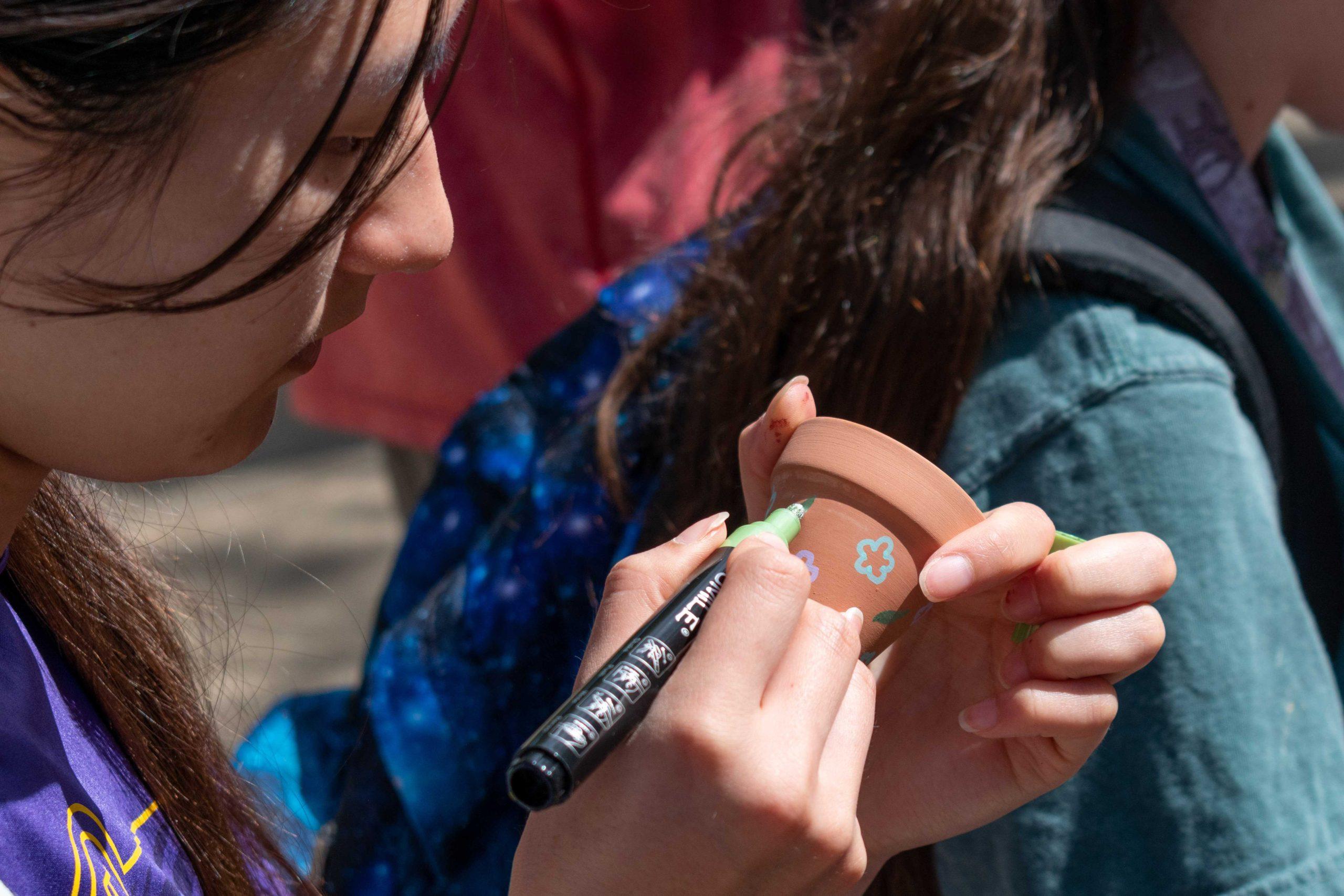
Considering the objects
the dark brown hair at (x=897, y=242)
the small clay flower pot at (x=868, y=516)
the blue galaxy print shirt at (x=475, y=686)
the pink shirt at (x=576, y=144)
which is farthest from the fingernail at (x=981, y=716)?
the pink shirt at (x=576, y=144)

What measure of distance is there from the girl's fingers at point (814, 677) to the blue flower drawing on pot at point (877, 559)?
72mm

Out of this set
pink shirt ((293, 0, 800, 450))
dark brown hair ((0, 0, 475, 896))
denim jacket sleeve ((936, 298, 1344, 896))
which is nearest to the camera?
dark brown hair ((0, 0, 475, 896))

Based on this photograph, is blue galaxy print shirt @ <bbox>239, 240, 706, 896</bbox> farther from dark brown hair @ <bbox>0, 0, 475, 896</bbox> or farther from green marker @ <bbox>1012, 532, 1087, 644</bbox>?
green marker @ <bbox>1012, 532, 1087, 644</bbox>

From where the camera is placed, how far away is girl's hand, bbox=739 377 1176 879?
33.1 inches

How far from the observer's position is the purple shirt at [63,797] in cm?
76

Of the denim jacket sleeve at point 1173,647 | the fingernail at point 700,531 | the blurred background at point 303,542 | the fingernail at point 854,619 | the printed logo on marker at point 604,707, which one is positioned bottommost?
the blurred background at point 303,542

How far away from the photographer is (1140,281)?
44.9 inches

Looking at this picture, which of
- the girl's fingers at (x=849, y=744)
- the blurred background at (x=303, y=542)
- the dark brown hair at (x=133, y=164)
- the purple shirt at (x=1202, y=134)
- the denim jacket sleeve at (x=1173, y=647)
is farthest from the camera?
the blurred background at (x=303, y=542)

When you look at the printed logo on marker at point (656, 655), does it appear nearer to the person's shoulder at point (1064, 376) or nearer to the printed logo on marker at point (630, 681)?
the printed logo on marker at point (630, 681)

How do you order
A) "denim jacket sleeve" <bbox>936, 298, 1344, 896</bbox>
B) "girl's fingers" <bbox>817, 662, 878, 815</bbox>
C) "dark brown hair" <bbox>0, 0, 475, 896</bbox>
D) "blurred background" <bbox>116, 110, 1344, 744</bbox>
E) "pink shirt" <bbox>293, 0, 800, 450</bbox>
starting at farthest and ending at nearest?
"blurred background" <bbox>116, 110, 1344, 744</bbox> < "pink shirt" <bbox>293, 0, 800, 450</bbox> < "denim jacket sleeve" <bbox>936, 298, 1344, 896</bbox> < "girl's fingers" <bbox>817, 662, 878, 815</bbox> < "dark brown hair" <bbox>0, 0, 475, 896</bbox>

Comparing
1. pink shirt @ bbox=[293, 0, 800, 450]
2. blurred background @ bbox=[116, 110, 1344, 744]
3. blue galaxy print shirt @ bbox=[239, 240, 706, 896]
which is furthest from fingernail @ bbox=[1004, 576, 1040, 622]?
blurred background @ bbox=[116, 110, 1344, 744]

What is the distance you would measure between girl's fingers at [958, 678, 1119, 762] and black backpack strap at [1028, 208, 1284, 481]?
445 mm

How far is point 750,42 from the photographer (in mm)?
2080

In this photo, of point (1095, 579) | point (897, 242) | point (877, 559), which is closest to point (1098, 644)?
point (1095, 579)
